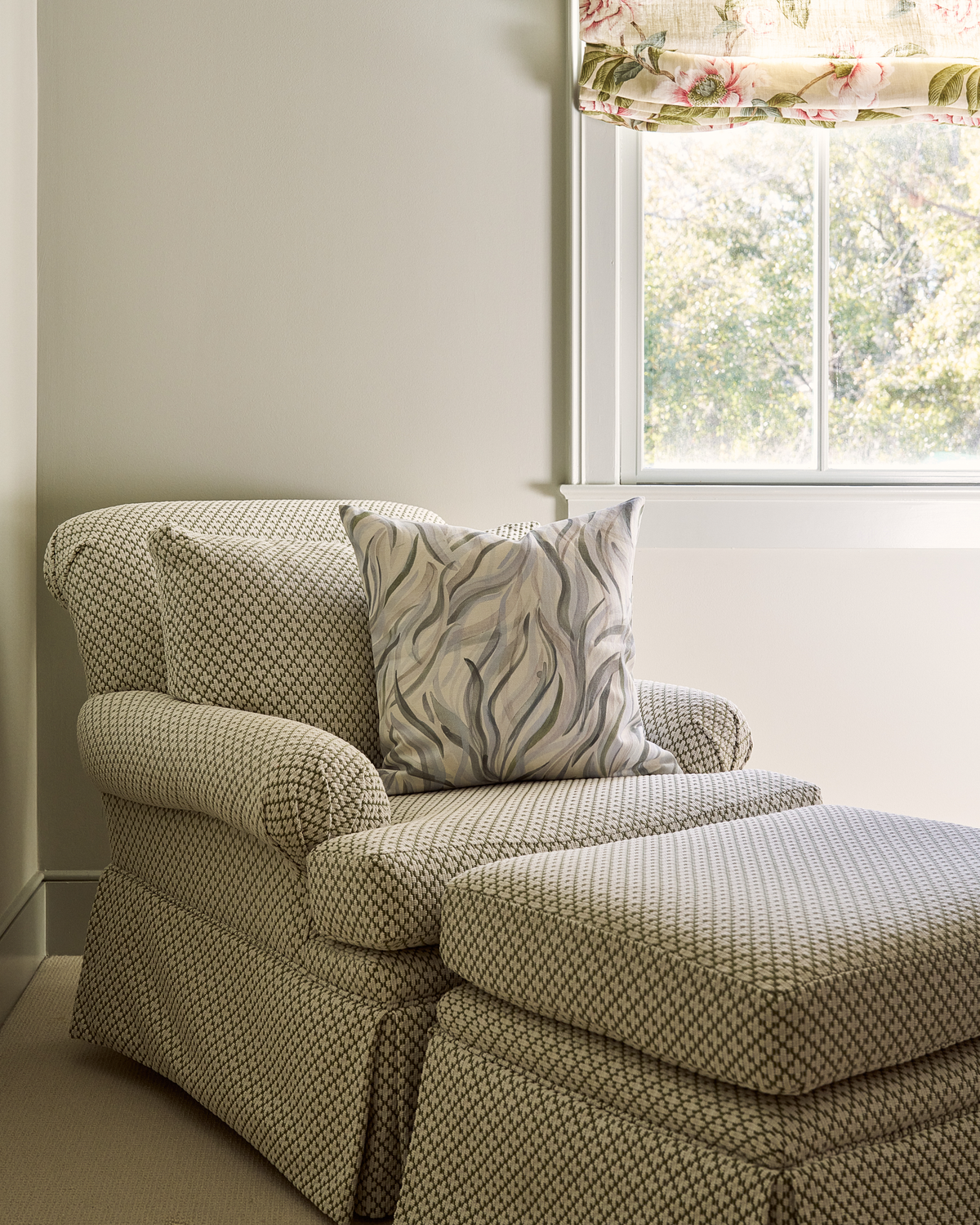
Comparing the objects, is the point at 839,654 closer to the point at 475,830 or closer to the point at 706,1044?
the point at 475,830

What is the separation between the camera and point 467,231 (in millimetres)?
2475

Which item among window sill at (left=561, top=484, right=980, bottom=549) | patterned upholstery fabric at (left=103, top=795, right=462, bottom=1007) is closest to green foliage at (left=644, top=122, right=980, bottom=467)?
window sill at (left=561, top=484, right=980, bottom=549)

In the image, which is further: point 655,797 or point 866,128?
point 866,128

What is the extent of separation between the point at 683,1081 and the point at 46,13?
7.69ft

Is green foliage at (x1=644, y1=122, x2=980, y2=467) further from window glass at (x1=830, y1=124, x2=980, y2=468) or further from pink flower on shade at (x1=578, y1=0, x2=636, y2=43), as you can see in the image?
pink flower on shade at (x1=578, y1=0, x2=636, y2=43)

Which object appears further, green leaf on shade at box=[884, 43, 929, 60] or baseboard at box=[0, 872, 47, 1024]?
green leaf on shade at box=[884, 43, 929, 60]

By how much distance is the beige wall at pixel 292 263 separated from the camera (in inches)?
93.3

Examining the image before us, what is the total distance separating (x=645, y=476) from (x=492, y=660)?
3.27ft

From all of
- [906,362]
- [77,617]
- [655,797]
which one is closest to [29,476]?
[77,617]

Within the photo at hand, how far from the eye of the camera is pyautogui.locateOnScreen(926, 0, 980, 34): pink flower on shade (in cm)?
247

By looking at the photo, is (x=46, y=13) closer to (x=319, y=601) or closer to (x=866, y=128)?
(x=319, y=601)

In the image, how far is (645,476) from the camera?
259cm

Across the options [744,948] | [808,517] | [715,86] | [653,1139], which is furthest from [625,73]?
[653,1139]

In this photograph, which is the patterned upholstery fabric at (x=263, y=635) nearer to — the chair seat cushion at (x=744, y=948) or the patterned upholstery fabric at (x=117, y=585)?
the patterned upholstery fabric at (x=117, y=585)
